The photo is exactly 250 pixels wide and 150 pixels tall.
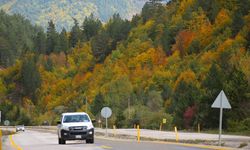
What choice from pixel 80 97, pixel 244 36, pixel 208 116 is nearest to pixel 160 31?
pixel 80 97

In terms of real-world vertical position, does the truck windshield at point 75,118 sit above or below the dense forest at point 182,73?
below

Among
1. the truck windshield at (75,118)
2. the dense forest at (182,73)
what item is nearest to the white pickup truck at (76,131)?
the truck windshield at (75,118)

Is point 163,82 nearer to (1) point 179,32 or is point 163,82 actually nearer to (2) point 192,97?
(1) point 179,32

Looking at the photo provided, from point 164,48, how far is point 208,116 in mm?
92765

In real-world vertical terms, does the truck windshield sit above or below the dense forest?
below

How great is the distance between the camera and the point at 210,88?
85.8 m

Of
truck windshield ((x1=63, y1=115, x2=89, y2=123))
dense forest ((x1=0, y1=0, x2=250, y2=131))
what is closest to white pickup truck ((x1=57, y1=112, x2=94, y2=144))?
truck windshield ((x1=63, y1=115, x2=89, y2=123))

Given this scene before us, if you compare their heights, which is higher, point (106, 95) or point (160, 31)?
point (160, 31)

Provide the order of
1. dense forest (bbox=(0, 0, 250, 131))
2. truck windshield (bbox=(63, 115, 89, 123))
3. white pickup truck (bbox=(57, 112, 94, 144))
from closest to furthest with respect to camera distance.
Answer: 1. white pickup truck (bbox=(57, 112, 94, 144))
2. truck windshield (bbox=(63, 115, 89, 123))
3. dense forest (bbox=(0, 0, 250, 131))

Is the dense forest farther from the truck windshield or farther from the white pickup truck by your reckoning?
the white pickup truck

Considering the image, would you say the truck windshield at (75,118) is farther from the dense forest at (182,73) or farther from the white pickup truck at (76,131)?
the dense forest at (182,73)

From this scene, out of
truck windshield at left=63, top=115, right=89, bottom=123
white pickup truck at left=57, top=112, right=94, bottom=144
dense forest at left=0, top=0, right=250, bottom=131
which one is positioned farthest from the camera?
dense forest at left=0, top=0, right=250, bottom=131

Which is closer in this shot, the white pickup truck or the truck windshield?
the white pickup truck

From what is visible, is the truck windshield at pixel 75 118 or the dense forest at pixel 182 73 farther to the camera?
the dense forest at pixel 182 73
